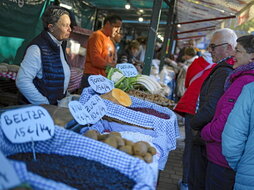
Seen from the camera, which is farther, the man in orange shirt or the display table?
the man in orange shirt

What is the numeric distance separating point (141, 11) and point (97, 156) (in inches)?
378

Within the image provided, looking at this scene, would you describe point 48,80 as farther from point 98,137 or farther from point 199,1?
point 199,1

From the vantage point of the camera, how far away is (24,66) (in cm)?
251

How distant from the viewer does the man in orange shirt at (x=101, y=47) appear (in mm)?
4184

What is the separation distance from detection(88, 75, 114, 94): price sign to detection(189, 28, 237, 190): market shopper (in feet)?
2.99

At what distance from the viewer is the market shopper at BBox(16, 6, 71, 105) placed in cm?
252

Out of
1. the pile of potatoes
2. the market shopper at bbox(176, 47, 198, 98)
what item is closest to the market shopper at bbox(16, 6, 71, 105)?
the pile of potatoes

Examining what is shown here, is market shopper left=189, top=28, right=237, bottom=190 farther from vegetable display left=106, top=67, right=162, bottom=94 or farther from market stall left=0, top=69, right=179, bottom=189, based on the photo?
market stall left=0, top=69, right=179, bottom=189

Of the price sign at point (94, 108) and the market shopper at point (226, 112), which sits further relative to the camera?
the market shopper at point (226, 112)

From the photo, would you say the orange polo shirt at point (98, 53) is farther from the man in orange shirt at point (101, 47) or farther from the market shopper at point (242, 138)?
the market shopper at point (242, 138)

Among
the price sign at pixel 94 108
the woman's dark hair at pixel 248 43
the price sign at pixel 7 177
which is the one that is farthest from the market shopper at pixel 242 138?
the price sign at pixel 7 177

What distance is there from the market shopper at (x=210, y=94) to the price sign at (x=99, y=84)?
0.91m

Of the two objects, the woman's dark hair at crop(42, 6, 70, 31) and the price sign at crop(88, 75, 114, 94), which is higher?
the woman's dark hair at crop(42, 6, 70, 31)

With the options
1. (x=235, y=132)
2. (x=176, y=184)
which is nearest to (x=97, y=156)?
(x=235, y=132)
